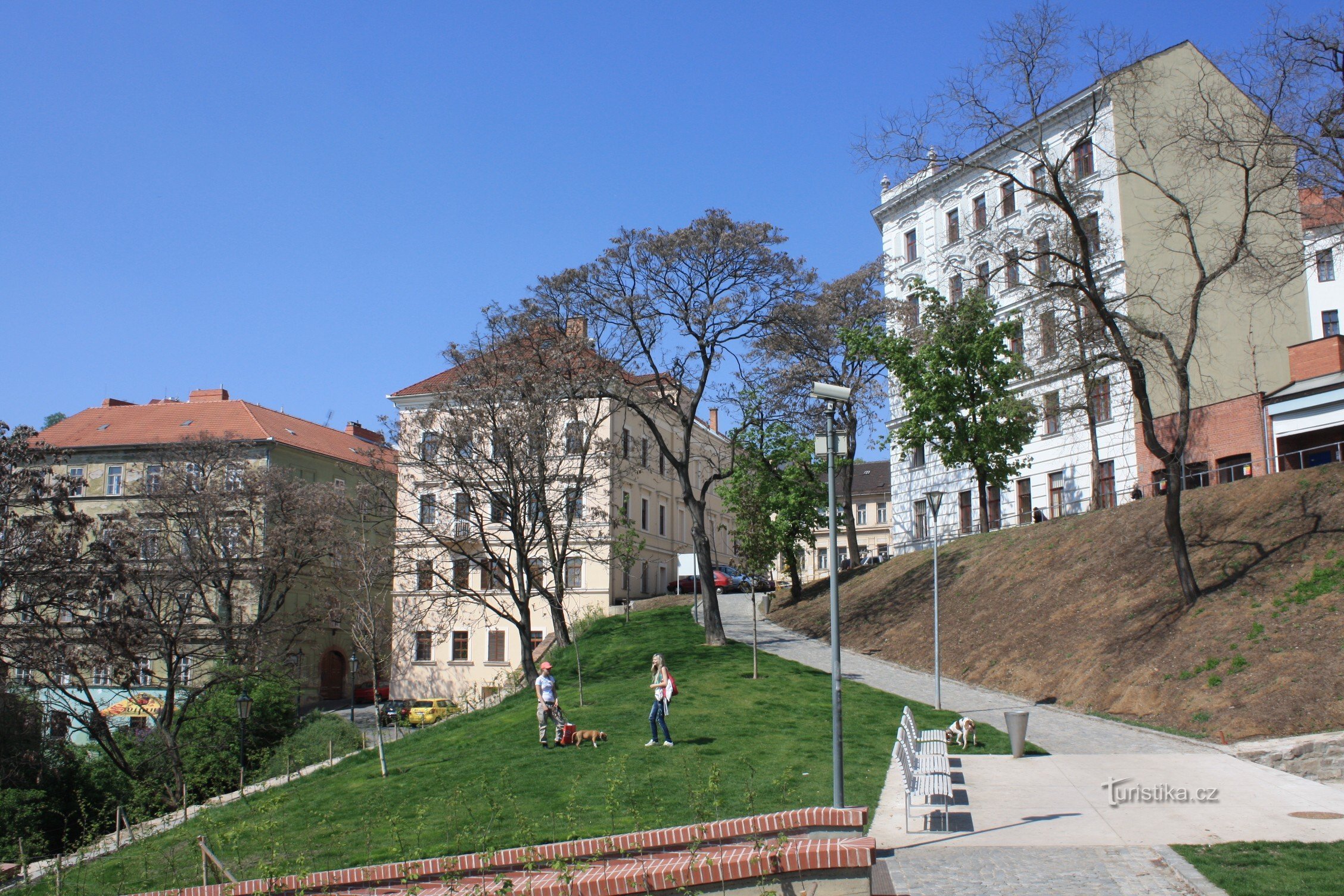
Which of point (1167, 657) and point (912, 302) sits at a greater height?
point (912, 302)

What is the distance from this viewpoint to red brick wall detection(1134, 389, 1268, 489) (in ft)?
104

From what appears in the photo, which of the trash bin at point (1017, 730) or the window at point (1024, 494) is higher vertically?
the window at point (1024, 494)

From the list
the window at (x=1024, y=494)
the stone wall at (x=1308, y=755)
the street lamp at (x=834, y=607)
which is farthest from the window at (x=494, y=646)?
the stone wall at (x=1308, y=755)

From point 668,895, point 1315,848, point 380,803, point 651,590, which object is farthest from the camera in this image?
point 651,590

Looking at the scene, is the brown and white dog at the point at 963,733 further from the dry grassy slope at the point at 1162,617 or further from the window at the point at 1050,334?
the window at the point at 1050,334

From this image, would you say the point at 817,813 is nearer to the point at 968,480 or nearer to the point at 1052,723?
the point at 1052,723

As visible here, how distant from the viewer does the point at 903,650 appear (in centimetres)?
3033

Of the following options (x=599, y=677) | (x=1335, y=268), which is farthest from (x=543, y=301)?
(x=1335, y=268)

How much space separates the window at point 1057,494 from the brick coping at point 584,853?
36.5 meters

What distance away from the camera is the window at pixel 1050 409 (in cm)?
4004

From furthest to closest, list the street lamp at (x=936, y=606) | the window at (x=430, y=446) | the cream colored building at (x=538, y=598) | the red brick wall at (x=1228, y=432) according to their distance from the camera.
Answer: the cream colored building at (x=538, y=598) < the red brick wall at (x=1228, y=432) < the window at (x=430, y=446) < the street lamp at (x=936, y=606)

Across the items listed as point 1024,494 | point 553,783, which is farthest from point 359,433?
point 553,783

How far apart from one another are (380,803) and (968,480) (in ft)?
118

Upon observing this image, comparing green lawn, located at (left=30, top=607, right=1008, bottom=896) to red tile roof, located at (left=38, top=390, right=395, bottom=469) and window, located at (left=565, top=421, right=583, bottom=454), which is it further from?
red tile roof, located at (left=38, top=390, right=395, bottom=469)
